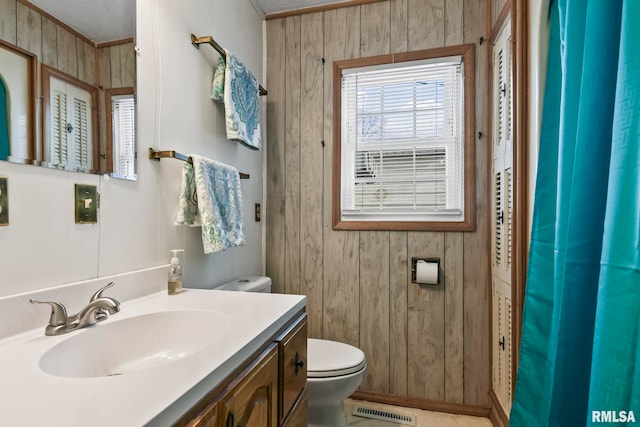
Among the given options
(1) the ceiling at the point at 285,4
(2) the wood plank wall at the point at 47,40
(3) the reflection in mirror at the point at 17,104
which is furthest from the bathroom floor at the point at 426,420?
(1) the ceiling at the point at 285,4

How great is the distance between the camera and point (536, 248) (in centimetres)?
107

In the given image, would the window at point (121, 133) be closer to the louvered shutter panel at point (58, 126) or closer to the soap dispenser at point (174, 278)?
the louvered shutter panel at point (58, 126)

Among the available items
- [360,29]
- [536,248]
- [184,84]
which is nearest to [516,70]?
[536,248]

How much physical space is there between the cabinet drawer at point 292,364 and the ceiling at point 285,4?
1.86 meters

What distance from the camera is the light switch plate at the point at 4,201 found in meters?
0.74

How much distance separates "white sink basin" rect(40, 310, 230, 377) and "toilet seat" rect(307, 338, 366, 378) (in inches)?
25.1

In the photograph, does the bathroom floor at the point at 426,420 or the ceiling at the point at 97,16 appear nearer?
the ceiling at the point at 97,16

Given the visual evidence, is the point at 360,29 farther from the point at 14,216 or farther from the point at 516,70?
the point at 14,216

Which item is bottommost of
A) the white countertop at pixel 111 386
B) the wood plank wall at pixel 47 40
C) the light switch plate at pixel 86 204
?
the white countertop at pixel 111 386

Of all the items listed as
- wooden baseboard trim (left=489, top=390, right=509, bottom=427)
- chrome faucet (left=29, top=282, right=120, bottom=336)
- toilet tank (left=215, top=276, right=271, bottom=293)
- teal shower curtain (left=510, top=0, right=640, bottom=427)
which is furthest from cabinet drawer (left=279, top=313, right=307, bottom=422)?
wooden baseboard trim (left=489, top=390, right=509, bottom=427)

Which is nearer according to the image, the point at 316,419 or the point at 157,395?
the point at 157,395

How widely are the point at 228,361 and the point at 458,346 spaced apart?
1.57m

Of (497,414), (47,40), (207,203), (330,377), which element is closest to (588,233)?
(330,377)

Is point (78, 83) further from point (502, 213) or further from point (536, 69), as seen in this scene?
point (502, 213)
